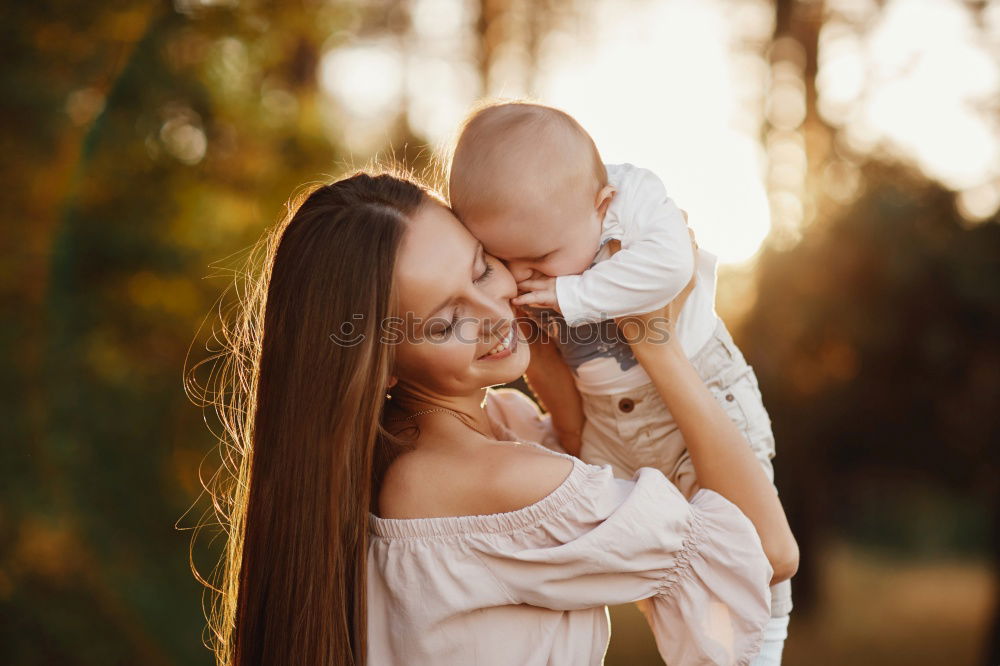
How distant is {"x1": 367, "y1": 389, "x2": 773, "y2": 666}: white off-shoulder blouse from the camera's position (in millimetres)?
1919

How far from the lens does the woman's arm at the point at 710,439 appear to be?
210 cm

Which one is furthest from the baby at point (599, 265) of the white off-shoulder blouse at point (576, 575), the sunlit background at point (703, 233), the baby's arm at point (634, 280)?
the sunlit background at point (703, 233)

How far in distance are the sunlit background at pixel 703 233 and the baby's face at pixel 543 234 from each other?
8.14 feet

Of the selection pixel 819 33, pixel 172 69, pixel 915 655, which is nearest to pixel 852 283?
pixel 819 33

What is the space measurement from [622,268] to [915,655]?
745cm

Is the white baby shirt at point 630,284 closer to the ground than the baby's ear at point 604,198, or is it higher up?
closer to the ground

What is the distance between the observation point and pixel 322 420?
2037mm

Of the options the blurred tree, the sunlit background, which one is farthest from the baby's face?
the blurred tree

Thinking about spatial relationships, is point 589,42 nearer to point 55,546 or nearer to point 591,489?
point 55,546

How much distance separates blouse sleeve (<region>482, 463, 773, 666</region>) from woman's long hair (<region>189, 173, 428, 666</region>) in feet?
1.24

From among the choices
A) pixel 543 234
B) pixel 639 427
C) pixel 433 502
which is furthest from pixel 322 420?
pixel 639 427

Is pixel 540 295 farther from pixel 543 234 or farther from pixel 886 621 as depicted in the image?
pixel 886 621

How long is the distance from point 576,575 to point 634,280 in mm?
736

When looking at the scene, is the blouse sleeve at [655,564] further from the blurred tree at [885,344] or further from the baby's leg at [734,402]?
the blurred tree at [885,344]
